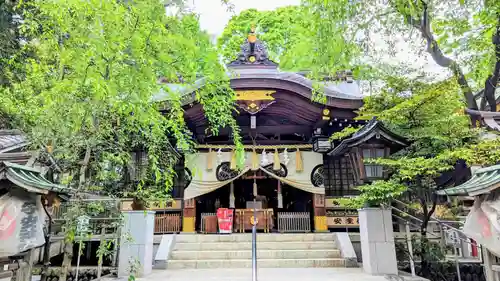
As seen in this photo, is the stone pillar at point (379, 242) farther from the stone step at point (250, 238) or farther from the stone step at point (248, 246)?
the stone step at point (250, 238)

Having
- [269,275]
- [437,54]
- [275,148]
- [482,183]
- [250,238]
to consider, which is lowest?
[269,275]

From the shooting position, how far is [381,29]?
5.77 meters

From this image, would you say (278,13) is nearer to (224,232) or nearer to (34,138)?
(224,232)

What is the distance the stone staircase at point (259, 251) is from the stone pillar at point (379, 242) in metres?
1.46

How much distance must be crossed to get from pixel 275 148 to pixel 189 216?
11.8 feet

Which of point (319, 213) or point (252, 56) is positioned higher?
point (252, 56)

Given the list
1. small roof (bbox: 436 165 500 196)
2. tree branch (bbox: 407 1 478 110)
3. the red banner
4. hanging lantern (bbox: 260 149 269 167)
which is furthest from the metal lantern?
small roof (bbox: 436 165 500 196)

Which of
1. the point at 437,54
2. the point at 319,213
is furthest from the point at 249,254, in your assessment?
the point at 437,54

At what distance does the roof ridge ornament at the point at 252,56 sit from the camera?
36.6 feet

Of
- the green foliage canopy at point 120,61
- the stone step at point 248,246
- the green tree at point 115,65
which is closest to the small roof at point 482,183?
the green tree at point 115,65

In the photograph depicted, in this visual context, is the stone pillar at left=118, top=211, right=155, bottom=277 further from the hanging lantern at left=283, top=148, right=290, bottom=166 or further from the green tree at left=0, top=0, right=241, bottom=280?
the hanging lantern at left=283, top=148, right=290, bottom=166

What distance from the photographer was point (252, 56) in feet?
37.2

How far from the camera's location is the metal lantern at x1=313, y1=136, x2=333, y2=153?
33.6 ft

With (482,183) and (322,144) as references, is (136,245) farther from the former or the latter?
(322,144)
